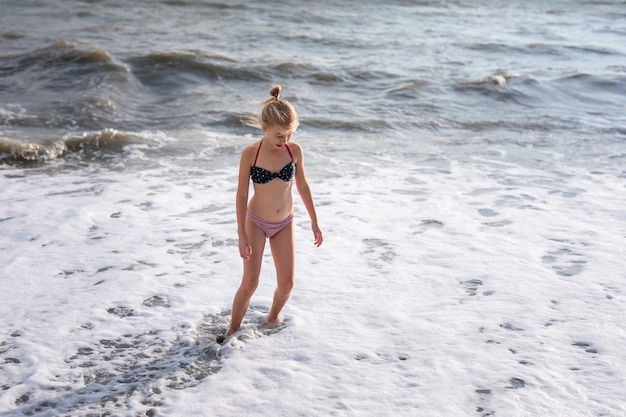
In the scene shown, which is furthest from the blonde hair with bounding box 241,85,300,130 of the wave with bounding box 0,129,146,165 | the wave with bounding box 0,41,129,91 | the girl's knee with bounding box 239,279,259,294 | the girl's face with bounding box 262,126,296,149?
the wave with bounding box 0,41,129,91

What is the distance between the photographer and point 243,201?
416 cm

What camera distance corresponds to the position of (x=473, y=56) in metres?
17.5

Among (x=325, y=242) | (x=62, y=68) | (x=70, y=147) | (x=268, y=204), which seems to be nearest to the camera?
(x=268, y=204)

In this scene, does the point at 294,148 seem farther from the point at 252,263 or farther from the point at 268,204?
the point at 252,263

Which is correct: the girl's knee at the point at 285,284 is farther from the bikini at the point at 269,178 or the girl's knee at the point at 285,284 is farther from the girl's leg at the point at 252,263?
the bikini at the point at 269,178

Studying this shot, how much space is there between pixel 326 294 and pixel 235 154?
4.36 meters

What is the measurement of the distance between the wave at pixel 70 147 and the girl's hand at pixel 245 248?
5.32 meters

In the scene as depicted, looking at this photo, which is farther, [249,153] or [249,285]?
[249,285]

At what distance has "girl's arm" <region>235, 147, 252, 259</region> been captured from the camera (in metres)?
4.14

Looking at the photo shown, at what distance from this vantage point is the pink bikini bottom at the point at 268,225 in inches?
169

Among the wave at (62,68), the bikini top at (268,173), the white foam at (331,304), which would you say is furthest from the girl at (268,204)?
the wave at (62,68)

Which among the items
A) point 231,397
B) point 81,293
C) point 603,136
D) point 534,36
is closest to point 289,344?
point 231,397

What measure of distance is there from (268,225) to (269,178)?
0.28 m

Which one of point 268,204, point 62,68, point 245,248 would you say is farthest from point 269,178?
point 62,68
